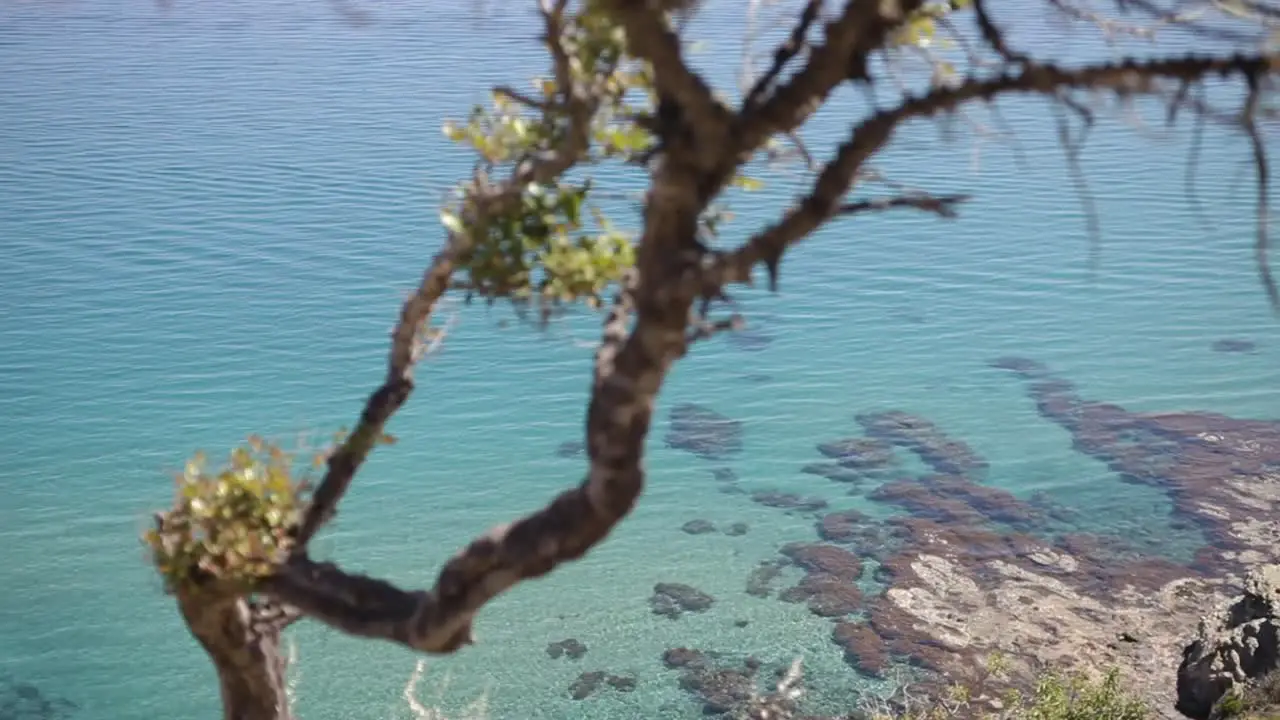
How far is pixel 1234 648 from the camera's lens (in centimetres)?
1064

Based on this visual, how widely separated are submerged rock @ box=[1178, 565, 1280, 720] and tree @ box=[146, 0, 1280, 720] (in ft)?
22.8

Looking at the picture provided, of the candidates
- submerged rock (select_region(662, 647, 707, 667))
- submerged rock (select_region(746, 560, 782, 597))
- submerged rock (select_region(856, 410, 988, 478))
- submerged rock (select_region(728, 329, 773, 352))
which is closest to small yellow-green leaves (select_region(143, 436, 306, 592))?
submerged rock (select_region(662, 647, 707, 667))

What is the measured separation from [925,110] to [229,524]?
308 cm

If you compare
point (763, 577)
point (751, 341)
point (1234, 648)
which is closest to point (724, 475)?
point (763, 577)

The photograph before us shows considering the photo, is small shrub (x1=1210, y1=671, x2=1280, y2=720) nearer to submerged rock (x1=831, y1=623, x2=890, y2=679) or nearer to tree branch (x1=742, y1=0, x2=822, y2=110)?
submerged rock (x1=831, y1=623, x2=890, y2=679)

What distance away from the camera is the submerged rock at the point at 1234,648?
10383 mm

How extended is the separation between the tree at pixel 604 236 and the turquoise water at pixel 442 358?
4.34 m

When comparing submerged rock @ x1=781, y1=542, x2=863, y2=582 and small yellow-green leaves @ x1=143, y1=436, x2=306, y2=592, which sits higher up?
small yellow-green leaves @ x1=143, y1=436, x2=306, y2=592

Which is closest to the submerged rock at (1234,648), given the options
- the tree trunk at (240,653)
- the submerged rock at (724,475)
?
the submerged rock at (724,475)

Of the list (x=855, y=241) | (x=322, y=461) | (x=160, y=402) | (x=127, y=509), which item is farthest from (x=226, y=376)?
(x=322, y=461)

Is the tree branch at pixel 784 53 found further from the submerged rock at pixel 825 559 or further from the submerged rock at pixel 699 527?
the submerged rock at pixel 699 527

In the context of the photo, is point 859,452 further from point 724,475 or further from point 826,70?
point 826,70

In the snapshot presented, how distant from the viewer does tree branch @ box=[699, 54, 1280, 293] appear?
143 inches

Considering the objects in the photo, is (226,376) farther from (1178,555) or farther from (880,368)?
(1178,555)
